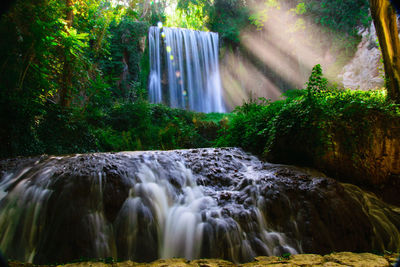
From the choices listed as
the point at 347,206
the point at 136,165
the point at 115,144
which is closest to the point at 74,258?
the point at 136,165

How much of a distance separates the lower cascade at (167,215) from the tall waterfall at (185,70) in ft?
47.4

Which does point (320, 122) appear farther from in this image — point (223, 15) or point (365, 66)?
point (223, 15)

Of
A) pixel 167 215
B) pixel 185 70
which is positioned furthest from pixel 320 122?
pixel 185 70

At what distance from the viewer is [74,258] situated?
7.87ft

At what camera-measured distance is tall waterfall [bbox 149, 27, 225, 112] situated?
17866 mm

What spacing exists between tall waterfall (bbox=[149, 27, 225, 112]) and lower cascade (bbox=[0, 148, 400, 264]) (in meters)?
14.5

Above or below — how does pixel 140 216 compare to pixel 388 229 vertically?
above

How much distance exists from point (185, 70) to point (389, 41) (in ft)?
49.4

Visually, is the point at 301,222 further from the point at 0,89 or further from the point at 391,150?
the point at 0,89

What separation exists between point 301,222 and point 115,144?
6499 millimetres

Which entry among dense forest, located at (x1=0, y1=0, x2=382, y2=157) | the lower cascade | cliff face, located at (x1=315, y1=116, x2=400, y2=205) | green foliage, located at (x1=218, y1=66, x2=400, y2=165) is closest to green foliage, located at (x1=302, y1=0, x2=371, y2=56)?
dense forest, located at (x1=0, y1=0, x2=382, y2=157)

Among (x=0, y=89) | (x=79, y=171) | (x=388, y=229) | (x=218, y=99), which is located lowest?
(x=388, y=229)

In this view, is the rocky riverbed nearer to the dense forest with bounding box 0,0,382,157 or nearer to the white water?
the white water

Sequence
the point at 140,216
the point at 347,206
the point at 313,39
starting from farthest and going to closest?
the point at 313,39 → the point at 347,206 → the point at 140,216
